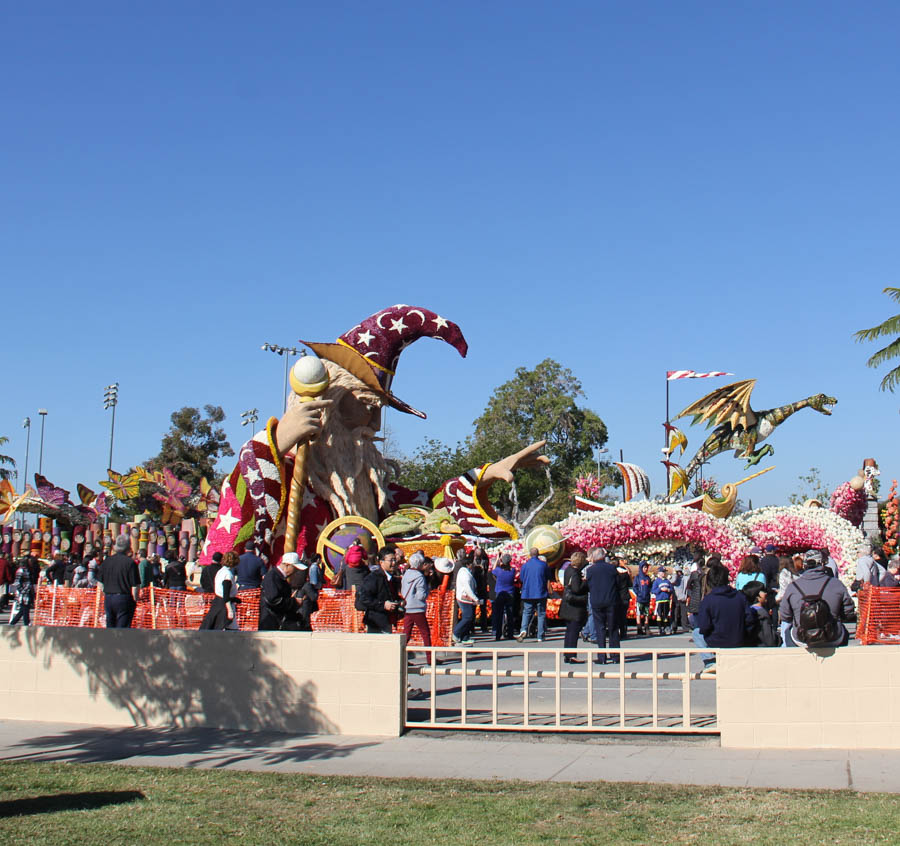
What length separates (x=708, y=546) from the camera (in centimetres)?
2486

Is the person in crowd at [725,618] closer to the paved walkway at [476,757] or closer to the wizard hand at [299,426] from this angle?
the paved walkway at [476,757]

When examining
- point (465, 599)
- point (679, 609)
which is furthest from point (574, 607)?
point (679, 609)

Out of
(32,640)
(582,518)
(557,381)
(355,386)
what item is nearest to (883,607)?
(32,640)

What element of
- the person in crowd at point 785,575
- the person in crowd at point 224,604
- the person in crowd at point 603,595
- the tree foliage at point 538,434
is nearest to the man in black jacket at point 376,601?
the person in crowd at point 224,604

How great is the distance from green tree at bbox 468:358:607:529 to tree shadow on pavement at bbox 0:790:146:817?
56.7 m

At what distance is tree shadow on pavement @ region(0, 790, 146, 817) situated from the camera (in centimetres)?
681

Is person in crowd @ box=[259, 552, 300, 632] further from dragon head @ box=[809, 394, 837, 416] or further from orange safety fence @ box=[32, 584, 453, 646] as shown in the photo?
dragon head @ box=[809, 394, 837, 416]

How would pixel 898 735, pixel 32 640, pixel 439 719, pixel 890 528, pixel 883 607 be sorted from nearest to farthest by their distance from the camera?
pixel 898 735 < pixel 439 719 < pixel 32 640 < pixel 883 607 < pixel 890 528

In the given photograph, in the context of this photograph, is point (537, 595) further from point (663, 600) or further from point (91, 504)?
point (91, 504)

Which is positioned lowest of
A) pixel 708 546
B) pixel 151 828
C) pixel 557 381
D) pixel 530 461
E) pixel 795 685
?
pixel 151 828

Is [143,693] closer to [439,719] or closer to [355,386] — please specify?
[439,719]

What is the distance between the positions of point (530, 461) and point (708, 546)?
5204mm

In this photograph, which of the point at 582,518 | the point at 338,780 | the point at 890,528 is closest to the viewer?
the point at 338,780

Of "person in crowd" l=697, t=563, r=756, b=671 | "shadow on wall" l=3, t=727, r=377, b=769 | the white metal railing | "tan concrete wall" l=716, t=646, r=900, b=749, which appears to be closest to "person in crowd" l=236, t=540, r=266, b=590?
the white metal railing
